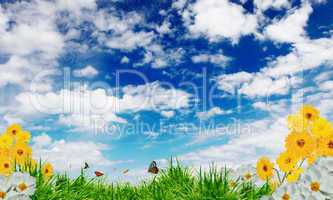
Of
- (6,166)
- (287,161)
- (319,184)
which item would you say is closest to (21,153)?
(6,166)

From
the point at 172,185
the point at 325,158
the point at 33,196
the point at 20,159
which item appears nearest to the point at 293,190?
the point at 325,158

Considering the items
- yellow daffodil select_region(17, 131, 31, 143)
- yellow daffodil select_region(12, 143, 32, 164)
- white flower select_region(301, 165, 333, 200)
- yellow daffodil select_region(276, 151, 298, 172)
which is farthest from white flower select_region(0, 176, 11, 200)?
white flower select_region(301, 165, 333, 200)

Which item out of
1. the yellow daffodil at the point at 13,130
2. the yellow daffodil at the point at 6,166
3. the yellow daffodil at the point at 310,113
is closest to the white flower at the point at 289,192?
the yellow daffodil at the point at 310,113

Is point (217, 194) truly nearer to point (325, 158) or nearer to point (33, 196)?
point (325, 158)

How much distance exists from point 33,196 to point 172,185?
209 cm

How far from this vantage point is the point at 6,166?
6.30 metres

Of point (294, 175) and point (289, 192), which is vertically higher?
point (294, 175)

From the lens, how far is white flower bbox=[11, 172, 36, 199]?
19.3 ft

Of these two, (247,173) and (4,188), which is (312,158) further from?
(4,188)

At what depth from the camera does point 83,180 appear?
7625 millimetres

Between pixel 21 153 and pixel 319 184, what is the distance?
165 inches

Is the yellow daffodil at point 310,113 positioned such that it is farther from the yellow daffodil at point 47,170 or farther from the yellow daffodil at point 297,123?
the yellow daffodil at point 47,170

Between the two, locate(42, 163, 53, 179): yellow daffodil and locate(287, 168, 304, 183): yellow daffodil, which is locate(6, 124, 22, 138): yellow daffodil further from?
locate(287, 168, 304, 183): yellow daffodil

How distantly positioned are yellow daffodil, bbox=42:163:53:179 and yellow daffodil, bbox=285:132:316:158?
3.47 meters
